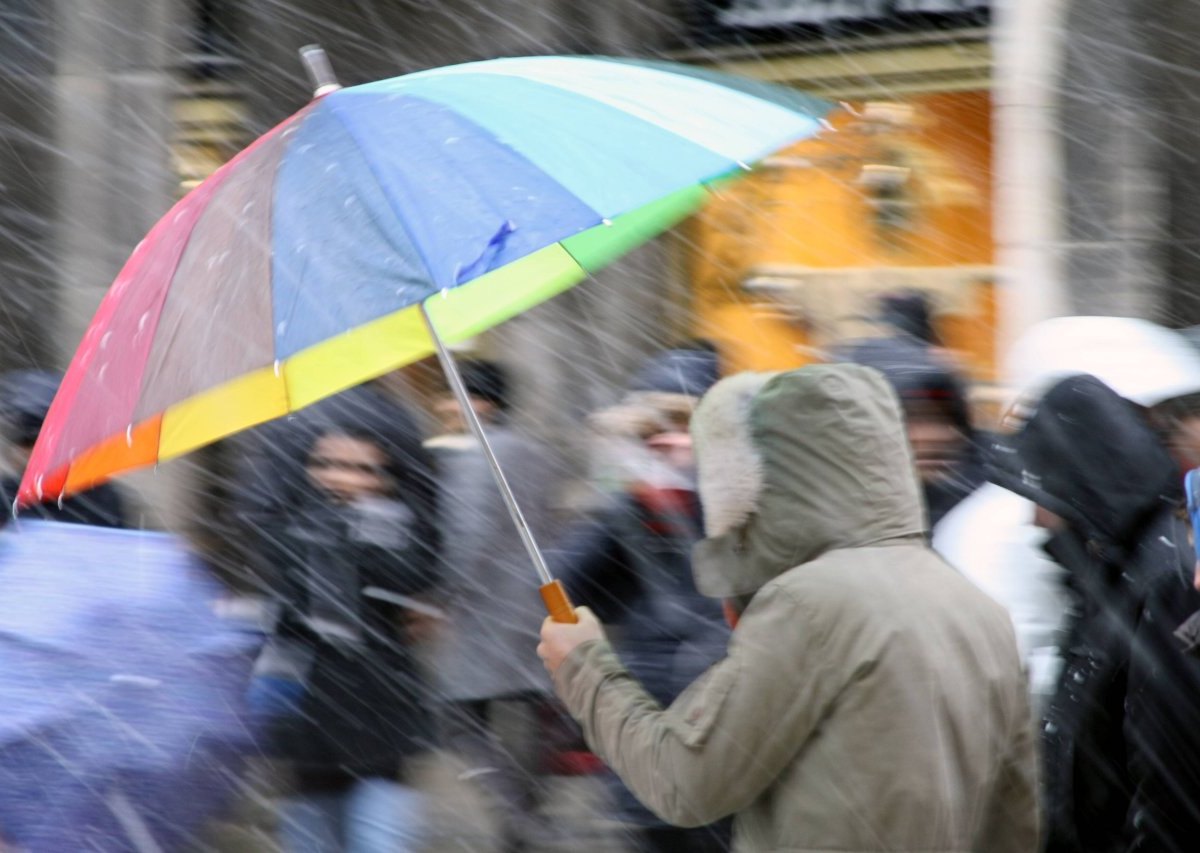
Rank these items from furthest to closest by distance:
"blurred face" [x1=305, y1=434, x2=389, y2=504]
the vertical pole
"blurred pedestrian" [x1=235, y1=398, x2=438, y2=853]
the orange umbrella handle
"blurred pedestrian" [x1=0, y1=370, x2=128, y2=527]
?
the vertical pole → "blurred pedestrian" [x1=0, y1=370, x2=128, y2=527] → "blurred face" [x1=305, y1=434, x2=389, y2=504] → "blurred pedestrian" [x1=235, y1=398, x2=438, y2=853] → the orange umbrella handle

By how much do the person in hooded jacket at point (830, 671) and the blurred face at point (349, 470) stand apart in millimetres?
2357

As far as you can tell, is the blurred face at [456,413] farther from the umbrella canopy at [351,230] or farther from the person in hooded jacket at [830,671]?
the person in hooded jacket at [830,671]

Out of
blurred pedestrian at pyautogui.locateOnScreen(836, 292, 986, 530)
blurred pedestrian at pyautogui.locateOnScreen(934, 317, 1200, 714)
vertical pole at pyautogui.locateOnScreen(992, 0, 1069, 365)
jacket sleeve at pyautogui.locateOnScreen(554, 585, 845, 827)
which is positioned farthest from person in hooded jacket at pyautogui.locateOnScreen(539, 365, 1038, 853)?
vertical pole at pyautogui.locateOnScreen(992, 0, 1069, 365)

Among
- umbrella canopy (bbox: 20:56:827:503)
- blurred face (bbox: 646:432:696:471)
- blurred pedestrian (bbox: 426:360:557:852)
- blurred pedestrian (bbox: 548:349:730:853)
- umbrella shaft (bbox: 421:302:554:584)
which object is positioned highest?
umbrella canopy (bbox: 20:56:827:503)

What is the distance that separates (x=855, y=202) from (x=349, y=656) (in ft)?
16.6

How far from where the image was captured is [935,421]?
4.87 m

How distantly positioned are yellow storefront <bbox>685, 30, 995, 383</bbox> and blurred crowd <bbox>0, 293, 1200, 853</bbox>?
245 cm

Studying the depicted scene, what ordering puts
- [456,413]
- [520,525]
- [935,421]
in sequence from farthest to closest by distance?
[456,413] < [935,421] < [520,525]

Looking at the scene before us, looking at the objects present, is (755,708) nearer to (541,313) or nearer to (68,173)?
(541,313)

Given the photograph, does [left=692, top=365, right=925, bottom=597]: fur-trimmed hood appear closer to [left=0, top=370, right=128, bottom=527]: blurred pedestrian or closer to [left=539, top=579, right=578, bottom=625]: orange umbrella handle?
[left=539, top=579, right=578, bottom=625]: orange umbrella handle

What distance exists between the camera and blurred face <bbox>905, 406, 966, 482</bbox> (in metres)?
4.80

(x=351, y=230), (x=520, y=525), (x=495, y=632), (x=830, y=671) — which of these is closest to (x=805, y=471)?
(x=830, y=671)

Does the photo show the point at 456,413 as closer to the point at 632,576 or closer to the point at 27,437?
the point at 27,437

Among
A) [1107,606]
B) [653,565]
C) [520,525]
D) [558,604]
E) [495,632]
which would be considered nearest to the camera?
[558,604]
